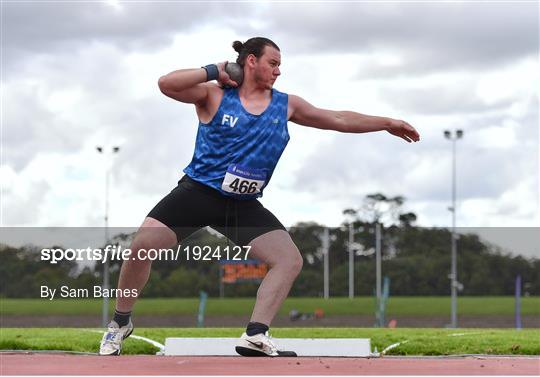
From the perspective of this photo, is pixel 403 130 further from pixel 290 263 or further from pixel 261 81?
pixel 290 263

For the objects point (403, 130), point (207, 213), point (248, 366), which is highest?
point (403, 130)

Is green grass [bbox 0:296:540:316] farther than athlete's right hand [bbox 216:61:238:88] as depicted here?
Yes

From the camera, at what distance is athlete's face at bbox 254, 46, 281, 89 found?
741 cm

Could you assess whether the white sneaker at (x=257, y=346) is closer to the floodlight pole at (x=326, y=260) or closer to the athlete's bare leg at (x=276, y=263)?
the athlete's bare leg at (x=276, y=263)

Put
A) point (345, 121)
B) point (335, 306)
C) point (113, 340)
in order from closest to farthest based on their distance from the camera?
point (113, 340) → point (345, 121) → point (335, 306)

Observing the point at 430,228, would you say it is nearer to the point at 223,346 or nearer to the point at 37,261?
the point at 37,261

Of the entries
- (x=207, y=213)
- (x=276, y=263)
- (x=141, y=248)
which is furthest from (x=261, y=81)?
(x=141, y=248)

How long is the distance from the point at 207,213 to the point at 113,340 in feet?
3.84

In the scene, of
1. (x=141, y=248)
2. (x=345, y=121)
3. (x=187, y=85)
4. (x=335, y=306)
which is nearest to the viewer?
(x=187, y=85)

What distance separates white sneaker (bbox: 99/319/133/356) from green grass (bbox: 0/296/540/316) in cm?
3479

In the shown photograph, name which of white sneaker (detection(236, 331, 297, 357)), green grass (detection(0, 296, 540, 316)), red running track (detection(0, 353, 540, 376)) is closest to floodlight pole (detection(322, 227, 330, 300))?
green grass (detection(0, 296, 540, 316))

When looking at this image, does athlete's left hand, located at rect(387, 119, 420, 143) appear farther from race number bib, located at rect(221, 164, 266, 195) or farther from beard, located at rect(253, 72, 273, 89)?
race number bib, located at rect(221, 164, 266, 195)

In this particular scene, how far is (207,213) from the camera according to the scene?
24.1ft

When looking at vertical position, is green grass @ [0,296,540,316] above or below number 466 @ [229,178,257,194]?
below
